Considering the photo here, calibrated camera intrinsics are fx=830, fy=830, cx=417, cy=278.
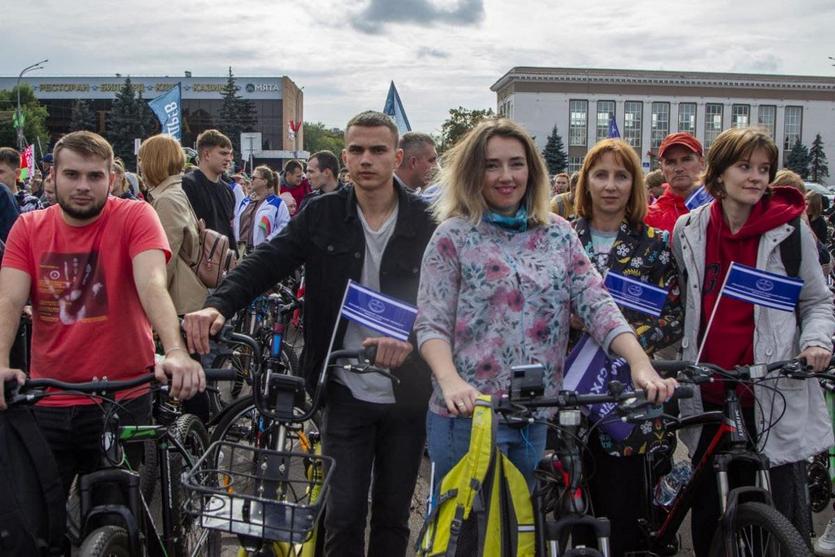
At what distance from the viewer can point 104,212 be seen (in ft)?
11.3

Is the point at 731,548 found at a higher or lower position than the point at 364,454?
lower

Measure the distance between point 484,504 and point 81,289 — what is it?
6.10 feet

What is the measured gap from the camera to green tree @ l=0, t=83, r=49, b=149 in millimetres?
70312

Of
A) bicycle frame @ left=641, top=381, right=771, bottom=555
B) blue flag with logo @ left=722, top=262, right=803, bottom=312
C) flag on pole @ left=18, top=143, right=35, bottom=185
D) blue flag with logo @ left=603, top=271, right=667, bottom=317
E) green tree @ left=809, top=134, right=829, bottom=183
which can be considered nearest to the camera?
bicycle frame @ left=641, top=381, right=771, bottom=555

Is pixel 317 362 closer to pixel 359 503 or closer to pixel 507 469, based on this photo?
pixel 359 503

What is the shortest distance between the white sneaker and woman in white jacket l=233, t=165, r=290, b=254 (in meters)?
7.17

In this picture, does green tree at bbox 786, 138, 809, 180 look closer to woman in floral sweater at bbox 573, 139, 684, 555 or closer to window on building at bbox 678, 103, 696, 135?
window on building at bbox 678, 103, 696, 135

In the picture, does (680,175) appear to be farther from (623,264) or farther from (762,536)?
(762,536)

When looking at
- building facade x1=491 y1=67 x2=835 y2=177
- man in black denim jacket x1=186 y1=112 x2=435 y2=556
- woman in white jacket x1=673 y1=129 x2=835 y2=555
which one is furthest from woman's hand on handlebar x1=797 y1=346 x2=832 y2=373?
building facade x1=491 y1=67 x2=835 y2=177

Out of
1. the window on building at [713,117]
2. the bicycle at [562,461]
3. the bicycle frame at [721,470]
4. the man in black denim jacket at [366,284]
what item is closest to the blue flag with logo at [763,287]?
the bicycle frame at [721,470]

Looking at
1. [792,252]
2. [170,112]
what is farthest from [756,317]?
[170,112]

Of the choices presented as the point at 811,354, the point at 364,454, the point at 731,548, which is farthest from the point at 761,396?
the point at 364,454

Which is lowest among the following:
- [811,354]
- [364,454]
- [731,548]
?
[731,548]

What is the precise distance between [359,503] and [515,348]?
1020mm
